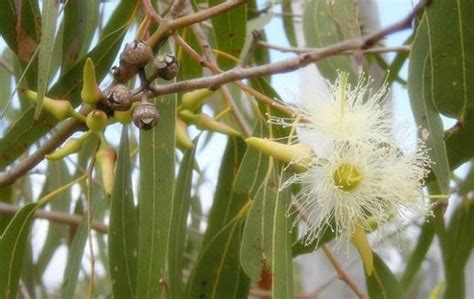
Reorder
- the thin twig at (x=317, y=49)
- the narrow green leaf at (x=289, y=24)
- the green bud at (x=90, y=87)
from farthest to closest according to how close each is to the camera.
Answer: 1. the narrow green leaf at (x=289, y=24)
2. the thin twig at (x=317, y=49)
3. the green bud at (x=90, y=87)

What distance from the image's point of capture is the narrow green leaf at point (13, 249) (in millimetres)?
1347

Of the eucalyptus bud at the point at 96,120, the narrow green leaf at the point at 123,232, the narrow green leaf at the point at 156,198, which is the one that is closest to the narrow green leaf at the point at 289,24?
the narrow green leaf at the point at 123,232

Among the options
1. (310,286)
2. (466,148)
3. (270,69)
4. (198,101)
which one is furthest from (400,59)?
(310,286)

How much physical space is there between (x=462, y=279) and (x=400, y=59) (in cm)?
44

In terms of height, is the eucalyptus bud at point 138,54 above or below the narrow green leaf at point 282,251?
above

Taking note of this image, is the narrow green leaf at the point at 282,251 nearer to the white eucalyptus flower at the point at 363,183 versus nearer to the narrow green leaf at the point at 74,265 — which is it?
the white eucalyptus flower at the point at 363,183

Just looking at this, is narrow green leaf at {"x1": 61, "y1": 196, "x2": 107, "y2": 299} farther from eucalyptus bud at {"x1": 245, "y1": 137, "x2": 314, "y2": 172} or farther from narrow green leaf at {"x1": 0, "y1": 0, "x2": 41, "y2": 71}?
eucalyptus bud at {"x1": 245, "y1": 137, "x2": 314, "y2": 172}

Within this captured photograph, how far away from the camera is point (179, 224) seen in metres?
1.50

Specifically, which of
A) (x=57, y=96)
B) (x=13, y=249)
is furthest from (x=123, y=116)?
(x=13, y=249)

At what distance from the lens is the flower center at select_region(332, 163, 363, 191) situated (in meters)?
1.18

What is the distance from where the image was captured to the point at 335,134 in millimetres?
1184

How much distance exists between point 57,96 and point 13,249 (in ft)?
0.74

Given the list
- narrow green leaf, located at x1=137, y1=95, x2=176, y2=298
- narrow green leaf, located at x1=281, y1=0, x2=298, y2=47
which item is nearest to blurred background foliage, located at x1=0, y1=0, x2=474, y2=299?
narrow green leaf, located at x1=137, y1=95, x2=176, y2=298

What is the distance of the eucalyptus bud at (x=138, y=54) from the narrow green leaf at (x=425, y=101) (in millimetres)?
356
